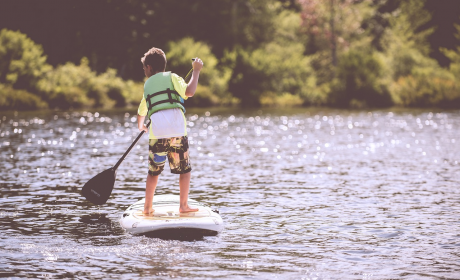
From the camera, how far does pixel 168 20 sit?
63.9m

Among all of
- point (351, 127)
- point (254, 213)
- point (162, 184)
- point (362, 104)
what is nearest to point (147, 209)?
point (254, 213)

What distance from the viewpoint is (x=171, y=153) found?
9375 millimetres

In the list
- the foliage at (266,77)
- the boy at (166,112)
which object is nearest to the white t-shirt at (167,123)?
the boy at (166,112)

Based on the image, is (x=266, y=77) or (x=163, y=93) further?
(x=266, y=77)

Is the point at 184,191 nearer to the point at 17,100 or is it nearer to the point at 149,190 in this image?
the point at 149,190

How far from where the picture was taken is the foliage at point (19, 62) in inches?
1818

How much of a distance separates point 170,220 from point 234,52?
166ft

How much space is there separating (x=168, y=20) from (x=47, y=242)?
56.3 m

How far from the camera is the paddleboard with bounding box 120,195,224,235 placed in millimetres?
9062

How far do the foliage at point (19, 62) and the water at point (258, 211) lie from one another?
73.2 feet

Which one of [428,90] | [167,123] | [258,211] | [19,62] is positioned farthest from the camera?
[428,90]

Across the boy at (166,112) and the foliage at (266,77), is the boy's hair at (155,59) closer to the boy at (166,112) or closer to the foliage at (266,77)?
the boy at (166,112)

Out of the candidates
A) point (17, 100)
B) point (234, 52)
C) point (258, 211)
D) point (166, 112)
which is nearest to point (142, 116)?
point (166, 112)

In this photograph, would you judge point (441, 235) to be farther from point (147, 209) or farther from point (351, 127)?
point (351, 127)
